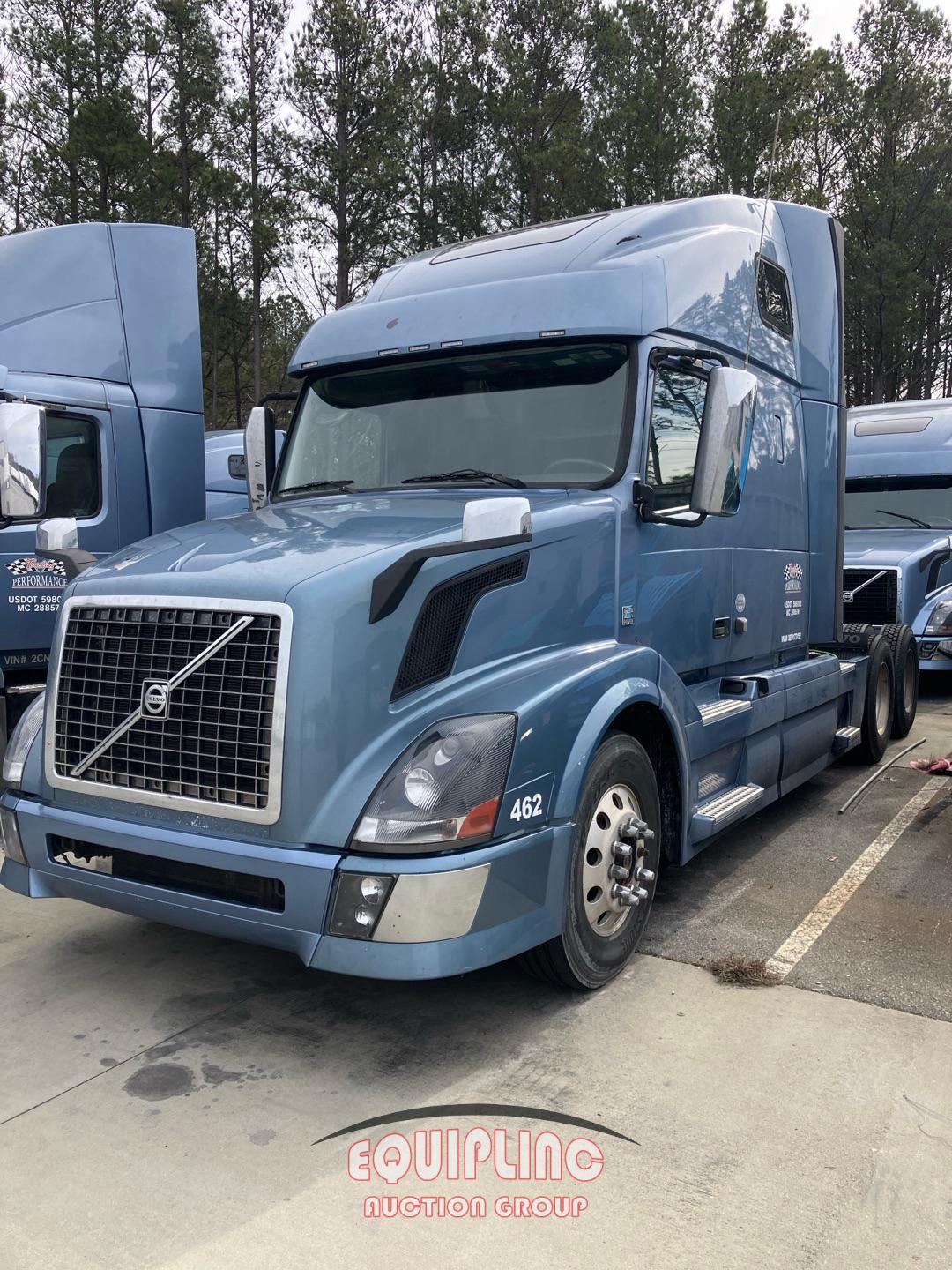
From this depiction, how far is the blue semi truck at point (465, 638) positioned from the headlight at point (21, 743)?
0.9 inches

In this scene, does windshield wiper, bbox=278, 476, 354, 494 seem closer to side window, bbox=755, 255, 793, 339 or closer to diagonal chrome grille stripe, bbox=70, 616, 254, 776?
diagonal chrome grille stripe, bbox=70, 616, 254, 776

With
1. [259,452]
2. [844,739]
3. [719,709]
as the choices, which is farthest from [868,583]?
[259,452]

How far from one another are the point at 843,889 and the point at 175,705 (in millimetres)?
3389

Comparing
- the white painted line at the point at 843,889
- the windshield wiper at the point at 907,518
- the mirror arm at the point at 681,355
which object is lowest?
the white painted line at the point at 843,889

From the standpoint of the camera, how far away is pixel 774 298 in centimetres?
585

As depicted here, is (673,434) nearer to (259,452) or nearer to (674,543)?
(674,543)

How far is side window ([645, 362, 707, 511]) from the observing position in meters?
4.54

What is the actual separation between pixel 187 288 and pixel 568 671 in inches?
204

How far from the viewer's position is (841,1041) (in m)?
3.71

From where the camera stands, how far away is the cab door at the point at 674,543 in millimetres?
4484

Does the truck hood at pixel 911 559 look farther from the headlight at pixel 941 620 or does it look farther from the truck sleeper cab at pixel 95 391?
the truck sleeper cab at pixel 95 391

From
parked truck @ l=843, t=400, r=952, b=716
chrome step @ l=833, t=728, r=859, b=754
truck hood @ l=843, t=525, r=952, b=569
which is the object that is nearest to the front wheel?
chrome step @ l=833, t=728, r=859, b=754

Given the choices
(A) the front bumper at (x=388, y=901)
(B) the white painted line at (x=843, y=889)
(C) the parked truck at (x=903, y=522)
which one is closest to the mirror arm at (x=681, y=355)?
(A) the front bumper at (x=388, y=901)

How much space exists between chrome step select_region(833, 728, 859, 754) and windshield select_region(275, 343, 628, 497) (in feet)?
11.2
